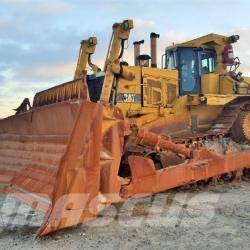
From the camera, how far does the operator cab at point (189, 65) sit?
9844 mm

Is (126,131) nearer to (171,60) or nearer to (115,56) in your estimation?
(115,56)

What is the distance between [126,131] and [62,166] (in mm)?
1237

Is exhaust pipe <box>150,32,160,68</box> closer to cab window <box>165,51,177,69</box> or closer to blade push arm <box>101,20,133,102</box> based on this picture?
cab window <box>165,51,177,69</box>

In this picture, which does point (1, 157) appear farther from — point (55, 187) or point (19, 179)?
point (55, 187)

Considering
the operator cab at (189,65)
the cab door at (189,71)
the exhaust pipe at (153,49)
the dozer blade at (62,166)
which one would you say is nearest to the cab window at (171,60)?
the operator cab at (189,65)

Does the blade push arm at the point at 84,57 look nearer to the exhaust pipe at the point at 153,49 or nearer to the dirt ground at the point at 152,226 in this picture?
the exhaust pipe at the point at 153,49

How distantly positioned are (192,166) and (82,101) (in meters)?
2.66

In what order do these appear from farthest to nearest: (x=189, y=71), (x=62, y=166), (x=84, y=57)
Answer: (x=84, y=57)
(x=189, y=71)
(x=62, y=166)

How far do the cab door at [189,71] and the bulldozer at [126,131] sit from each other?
0.02m

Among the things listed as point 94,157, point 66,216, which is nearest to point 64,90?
point 94,157

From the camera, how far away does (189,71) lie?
9930mm

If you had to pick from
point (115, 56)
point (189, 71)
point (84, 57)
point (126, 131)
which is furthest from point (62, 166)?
point (84, 57)

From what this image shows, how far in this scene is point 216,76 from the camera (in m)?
10.2

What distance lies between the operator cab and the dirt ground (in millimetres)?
2611
